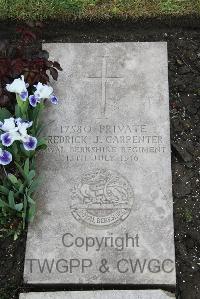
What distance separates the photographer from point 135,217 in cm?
400

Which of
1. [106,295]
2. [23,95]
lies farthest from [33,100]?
[106,295]

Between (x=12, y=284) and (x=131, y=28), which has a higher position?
(x=131, y=28)

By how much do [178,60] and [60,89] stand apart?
108cm

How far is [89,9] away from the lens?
5215mm

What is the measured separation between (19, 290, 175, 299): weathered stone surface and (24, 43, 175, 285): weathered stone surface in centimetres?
10

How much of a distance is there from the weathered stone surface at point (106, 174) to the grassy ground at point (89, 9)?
65cm

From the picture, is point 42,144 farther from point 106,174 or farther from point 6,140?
point 106,174

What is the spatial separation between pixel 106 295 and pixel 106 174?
32.7 inches

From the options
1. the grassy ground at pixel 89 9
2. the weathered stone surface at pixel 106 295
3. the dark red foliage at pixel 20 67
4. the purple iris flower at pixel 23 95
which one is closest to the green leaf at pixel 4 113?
the dark red foliage at pixel 20 67

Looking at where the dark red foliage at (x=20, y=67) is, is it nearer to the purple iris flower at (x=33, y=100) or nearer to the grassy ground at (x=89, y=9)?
the purple iris flower at (x=33, y=100)

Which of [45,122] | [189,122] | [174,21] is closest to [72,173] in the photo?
[45,122]

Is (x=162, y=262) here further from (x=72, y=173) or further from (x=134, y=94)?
A: (x=134, y=94)

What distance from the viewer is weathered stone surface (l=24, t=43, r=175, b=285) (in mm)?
3867

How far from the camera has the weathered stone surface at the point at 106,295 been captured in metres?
3.70
